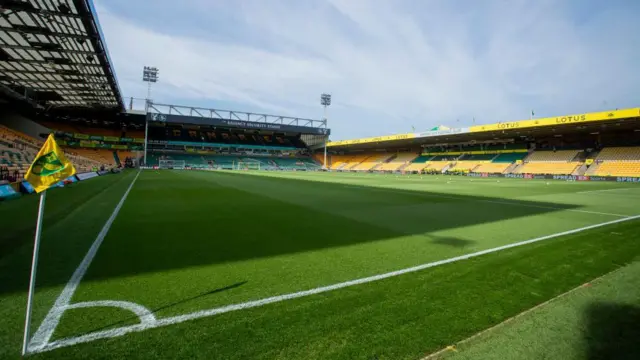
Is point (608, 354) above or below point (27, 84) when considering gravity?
below

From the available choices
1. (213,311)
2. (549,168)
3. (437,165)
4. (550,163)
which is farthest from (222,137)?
(213,311)

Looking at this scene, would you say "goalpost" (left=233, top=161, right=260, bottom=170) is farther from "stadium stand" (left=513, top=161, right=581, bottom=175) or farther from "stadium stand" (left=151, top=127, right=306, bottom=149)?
"stadium stand" (left=513, top=161, right=581, bottom=175)

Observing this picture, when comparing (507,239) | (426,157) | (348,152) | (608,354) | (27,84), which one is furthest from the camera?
(348,152)

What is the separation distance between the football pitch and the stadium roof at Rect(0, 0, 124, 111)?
417 inches

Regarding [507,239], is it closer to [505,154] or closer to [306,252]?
[306,252]

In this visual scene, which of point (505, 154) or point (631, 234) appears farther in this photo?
point (505, 154)

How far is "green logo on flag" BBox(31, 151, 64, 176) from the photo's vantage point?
8.24ft

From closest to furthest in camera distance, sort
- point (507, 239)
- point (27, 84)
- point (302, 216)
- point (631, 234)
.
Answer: point (507, 239)
point (631, 234)
point (302, 216)
point (27, 84)

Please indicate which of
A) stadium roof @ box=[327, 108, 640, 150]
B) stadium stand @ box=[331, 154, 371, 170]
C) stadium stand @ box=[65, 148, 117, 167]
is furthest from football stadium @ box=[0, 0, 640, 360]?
stadium stand @ box=[331, 154, 371, 170]

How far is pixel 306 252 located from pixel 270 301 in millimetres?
1847

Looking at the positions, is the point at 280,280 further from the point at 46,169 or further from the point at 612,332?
the point at 612,332

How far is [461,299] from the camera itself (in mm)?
3133

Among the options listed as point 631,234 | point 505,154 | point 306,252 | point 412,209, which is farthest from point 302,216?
point 505,154

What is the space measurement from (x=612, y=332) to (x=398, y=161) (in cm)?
Result: 6397
